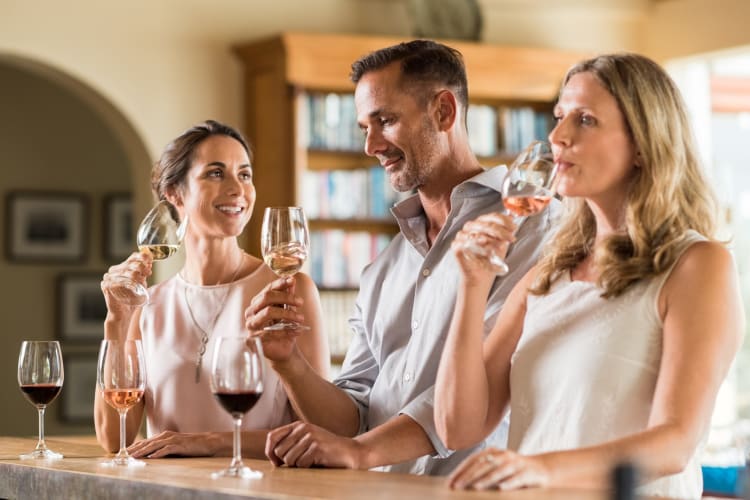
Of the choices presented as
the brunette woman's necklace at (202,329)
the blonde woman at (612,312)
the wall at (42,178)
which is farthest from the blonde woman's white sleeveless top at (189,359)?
the wall at (42,178)

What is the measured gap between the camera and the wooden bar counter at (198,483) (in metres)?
1.81

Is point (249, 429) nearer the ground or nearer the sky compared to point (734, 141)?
nearer the ground

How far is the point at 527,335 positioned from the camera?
2291 millimetres

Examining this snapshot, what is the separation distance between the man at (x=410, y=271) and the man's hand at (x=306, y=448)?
6.1 inches

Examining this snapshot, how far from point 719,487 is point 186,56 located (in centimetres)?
357

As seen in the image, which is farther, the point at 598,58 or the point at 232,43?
the point at 232,43

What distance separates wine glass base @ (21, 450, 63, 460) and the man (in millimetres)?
508

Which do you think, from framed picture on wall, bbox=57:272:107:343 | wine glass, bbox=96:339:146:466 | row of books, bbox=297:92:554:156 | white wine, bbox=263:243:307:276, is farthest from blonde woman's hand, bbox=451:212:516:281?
framed picture on wall, bbox=57:272:107:343

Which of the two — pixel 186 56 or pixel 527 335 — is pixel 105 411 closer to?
pixel 527 335

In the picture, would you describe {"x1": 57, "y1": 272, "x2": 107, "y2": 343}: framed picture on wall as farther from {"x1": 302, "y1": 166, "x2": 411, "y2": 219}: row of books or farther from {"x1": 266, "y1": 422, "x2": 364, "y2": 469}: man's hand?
{"x1": 266, "y1": 422, "x2": 364, "y2": 469}: man's hand

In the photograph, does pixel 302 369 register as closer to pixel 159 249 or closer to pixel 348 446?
pixel 348 446

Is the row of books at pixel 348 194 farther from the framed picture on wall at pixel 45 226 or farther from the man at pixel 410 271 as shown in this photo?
the man at pixel 410 271

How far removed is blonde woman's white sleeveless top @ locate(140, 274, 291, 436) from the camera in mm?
3027

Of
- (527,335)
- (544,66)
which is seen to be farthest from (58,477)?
(544,66)
